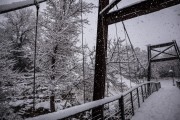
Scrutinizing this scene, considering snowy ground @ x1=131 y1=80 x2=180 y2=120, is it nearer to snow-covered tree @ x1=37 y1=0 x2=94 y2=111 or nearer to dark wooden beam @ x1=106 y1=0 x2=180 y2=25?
dark wooden beam @ x1=106 y1=0 x2=180 y2=25

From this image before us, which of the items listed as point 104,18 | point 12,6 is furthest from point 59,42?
point 12,6

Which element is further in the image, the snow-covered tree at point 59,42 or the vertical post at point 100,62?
the snow-covered tree at point 59,42

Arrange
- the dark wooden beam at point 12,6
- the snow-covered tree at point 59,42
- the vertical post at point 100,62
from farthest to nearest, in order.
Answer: the snow-covered tree at point 59,42 → the vertical post at point 100,62 → the dark wooden beam at point 12,6

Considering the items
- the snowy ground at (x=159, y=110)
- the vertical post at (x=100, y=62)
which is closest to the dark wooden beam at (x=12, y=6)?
the vertical post at (x=100, y=62)

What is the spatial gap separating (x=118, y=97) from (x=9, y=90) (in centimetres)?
516

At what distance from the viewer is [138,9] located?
3088 millimetres

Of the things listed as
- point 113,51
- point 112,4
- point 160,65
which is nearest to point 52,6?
point 113,51

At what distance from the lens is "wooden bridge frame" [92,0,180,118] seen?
3.06 metres

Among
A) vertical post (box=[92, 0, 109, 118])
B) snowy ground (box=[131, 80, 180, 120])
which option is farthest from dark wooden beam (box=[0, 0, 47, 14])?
snowy ground (box=[131, 80, 180, 120])

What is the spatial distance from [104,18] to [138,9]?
2.55 ft

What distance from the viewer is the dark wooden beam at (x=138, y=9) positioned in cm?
300

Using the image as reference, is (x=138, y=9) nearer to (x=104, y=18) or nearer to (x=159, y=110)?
(x=104, y=18)

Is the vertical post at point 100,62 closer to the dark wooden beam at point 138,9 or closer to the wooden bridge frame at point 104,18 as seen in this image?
the wooden bridge frame at point 104,18

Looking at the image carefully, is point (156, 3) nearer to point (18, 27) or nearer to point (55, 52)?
point (55, 52)
